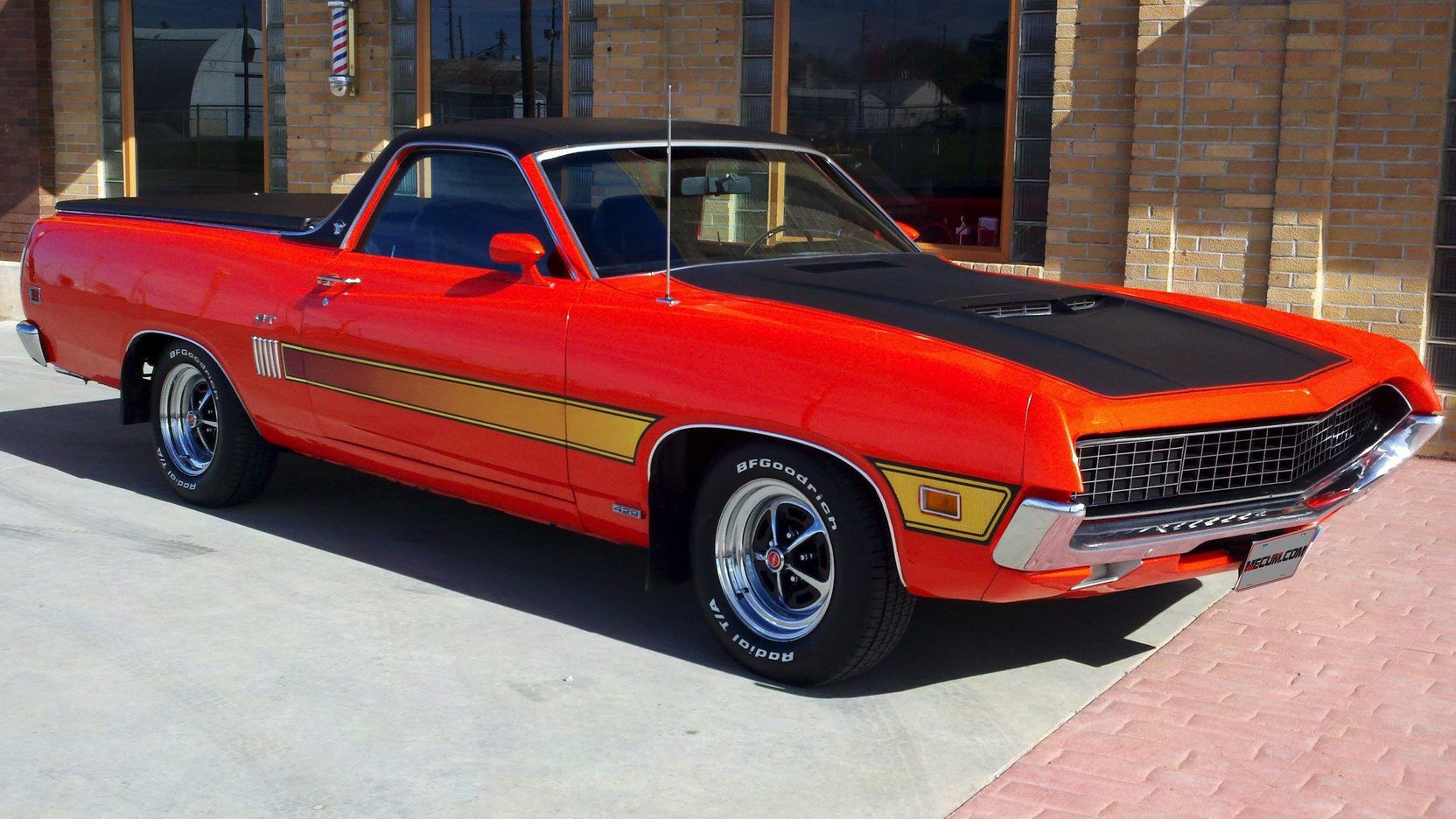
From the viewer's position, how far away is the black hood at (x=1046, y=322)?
4.07 m

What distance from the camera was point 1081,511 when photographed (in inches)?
147

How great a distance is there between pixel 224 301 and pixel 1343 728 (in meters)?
4.33

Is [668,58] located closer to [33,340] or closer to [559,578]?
[33,340]

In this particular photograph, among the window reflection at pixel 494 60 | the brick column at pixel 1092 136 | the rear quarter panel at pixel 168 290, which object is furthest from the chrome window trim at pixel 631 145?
the window reflection at pixel 494 60

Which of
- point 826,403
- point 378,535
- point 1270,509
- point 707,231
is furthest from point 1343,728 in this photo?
point 378,535

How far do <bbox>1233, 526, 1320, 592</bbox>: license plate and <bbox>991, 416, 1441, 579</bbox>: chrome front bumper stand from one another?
51 mm

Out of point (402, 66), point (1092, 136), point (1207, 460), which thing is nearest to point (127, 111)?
point (402, 66)

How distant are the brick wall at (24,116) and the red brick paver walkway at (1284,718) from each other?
11.9 m

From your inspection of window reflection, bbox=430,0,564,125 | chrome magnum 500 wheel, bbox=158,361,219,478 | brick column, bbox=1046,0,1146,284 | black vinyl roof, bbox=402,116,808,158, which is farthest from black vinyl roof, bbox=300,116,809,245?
window reflection, bbox=430,0,564,125

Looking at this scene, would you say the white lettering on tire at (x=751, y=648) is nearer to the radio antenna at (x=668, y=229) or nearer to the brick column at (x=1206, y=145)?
the radio antenna at (x=668, y=229)

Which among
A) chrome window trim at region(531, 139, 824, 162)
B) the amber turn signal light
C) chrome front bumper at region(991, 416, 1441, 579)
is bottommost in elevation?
chrome front bumper at region(991, 416, 1441, 579)

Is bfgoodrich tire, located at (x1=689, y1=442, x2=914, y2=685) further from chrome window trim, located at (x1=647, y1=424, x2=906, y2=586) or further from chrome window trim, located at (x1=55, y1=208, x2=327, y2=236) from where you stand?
chrome window trim, located at (x1=55, y1=208, x2=327, y2=236)

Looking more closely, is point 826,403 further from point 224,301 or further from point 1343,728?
point 224,301

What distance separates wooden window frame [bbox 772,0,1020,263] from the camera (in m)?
9.06
